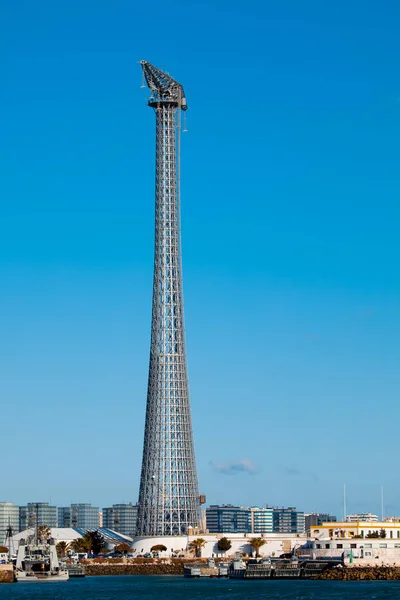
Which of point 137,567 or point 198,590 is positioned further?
point 137,567

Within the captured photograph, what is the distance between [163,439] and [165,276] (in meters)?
21.5

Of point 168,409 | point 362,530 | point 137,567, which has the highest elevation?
point 168,409

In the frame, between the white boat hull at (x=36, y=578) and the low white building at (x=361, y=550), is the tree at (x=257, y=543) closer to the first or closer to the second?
the low white building at (x=361, y=550)

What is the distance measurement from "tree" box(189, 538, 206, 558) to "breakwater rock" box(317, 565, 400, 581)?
102ft

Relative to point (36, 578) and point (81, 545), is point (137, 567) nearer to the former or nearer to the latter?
point (36, 578)

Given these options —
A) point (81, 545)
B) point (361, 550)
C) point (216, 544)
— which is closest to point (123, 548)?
point (81, 545)

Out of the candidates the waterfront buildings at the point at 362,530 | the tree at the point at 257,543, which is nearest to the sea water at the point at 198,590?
the waterfront buildings at the point at 362,530

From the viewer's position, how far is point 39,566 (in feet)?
478

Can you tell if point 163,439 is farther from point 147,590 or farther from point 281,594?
point 281,594

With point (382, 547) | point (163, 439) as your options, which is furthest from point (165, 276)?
point (382, 547)

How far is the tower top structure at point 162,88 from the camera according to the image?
177 metres

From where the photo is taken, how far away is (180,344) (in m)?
167

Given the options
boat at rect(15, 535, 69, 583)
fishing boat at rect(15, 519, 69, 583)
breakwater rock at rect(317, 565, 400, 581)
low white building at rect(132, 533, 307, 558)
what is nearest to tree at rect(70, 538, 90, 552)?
low white building at rect(132, 533, 307, 558)

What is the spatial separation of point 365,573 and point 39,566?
37.9 m
